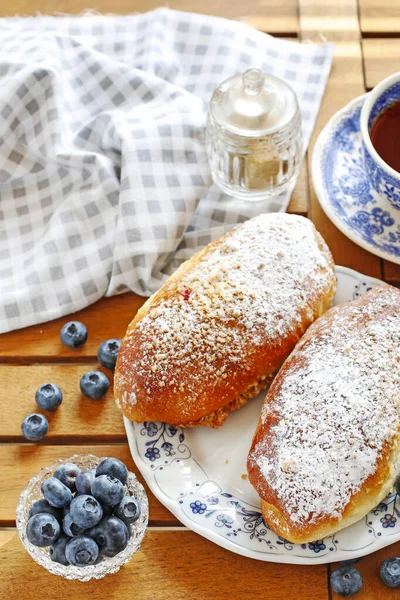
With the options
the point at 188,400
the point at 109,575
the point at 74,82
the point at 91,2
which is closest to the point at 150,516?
the point at 109,575

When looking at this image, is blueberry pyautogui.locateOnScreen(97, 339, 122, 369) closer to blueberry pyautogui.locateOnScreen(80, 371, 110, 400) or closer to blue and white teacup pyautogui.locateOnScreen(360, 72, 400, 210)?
blueberry pyautogui.locateOnScreen(80, 371, 110, 400)

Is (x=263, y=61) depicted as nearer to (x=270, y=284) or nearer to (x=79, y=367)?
(x=270, y=284)

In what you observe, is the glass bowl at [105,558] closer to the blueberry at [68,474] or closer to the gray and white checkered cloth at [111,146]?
the blueberry at [68,474]

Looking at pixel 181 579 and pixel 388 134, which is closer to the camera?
pixel 181 579

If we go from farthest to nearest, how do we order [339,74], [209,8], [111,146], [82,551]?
1. [209,8]
2. [339,74]
3. [111,146]
4. [82,551]

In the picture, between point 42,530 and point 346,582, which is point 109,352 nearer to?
point 42,530

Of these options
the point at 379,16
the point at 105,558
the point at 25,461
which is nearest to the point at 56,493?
the point at 105,558
